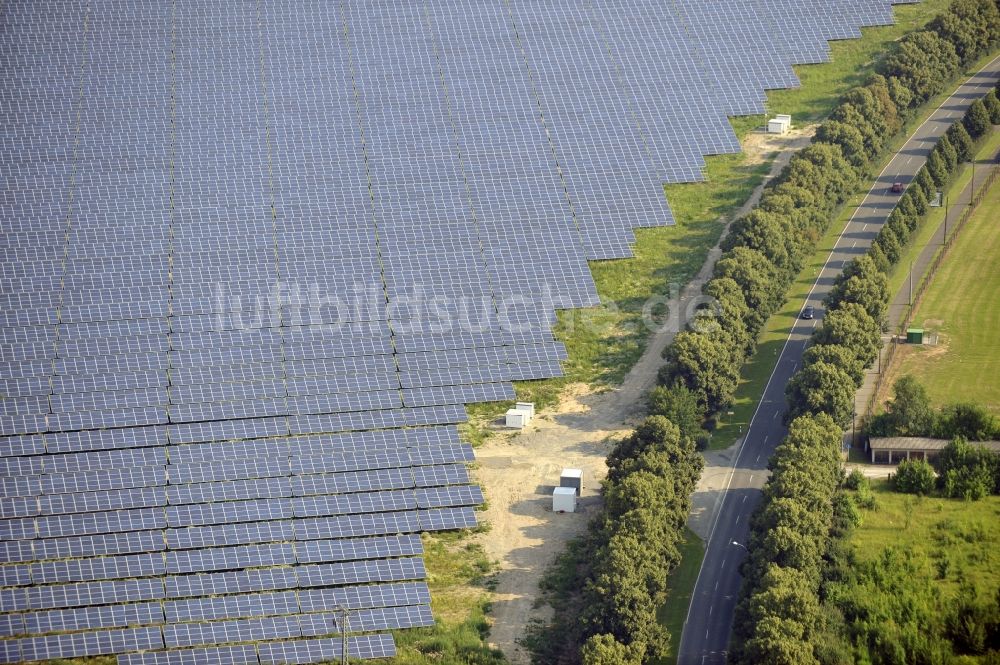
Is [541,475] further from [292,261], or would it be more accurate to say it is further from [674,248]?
[674,248]

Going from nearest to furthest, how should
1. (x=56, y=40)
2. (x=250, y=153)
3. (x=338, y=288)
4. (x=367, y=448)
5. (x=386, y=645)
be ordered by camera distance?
(x=386, y=645) → (x=367, y=448) → (x=338, y=288) → (x=250, y=153) → (x=56, y=40)

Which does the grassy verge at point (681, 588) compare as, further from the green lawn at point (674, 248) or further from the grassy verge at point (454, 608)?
the green lawn at point (674, 248)

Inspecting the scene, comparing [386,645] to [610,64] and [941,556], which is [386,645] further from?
[610,64]

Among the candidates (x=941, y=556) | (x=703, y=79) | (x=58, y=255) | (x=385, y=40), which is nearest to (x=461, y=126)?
(x=385, y=40)

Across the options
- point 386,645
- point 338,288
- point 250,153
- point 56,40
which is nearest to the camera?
point 386,645

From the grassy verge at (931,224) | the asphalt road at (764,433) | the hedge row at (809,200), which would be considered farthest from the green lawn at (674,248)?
the grassy verge at (931,224)

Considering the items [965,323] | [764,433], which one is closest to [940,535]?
[764,433]
